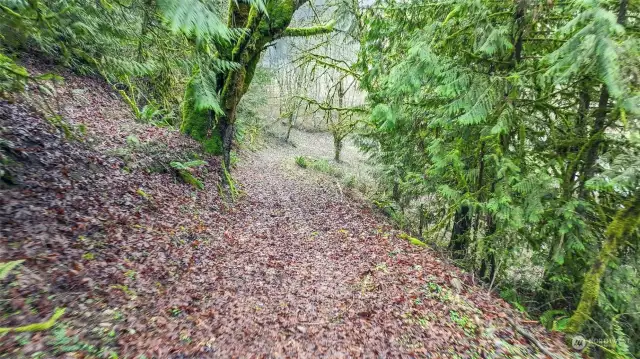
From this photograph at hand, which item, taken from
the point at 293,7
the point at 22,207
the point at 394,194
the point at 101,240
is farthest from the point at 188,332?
Result: the point at 394,194

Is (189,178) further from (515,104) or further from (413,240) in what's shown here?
(515,104)

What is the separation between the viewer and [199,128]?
29.6 ft

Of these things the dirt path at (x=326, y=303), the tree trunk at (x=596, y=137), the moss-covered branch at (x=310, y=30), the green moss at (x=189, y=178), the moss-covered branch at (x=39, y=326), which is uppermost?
the moss-covered branch at (x=310, y=30)

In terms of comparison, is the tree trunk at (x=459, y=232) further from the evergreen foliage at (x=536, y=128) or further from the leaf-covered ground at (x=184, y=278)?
the leaf-covered ground at (x=184, y=278)

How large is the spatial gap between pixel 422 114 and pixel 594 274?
4423 mm

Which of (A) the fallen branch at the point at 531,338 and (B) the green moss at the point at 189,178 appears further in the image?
(B) the green moss at the point at 189,178

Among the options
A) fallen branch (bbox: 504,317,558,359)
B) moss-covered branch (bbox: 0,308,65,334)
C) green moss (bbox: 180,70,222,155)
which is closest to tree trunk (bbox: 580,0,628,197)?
fallen branch (bbox: 504,317,558,359)

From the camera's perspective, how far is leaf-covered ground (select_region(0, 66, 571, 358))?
130 inches

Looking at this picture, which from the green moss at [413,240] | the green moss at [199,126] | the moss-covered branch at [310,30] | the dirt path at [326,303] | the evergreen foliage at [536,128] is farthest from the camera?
the moss-covered branch at [310,30]

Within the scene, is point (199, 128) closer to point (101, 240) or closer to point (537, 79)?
point (101, 240)

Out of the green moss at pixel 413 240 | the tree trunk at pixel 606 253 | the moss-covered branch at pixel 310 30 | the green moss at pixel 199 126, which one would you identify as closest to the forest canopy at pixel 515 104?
the tree trunk at pixel 606 253

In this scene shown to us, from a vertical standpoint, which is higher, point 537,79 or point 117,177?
point 537,79

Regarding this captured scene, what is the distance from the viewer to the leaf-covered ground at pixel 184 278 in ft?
10.8

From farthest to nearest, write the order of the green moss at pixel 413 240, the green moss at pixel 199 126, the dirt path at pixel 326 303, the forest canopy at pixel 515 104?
1. the green moss at pixel 199 126
2. the green moss at pixel 413 240
3. the dirt path at pixel 326 303
4. the forest canopy at pixel 515 104
